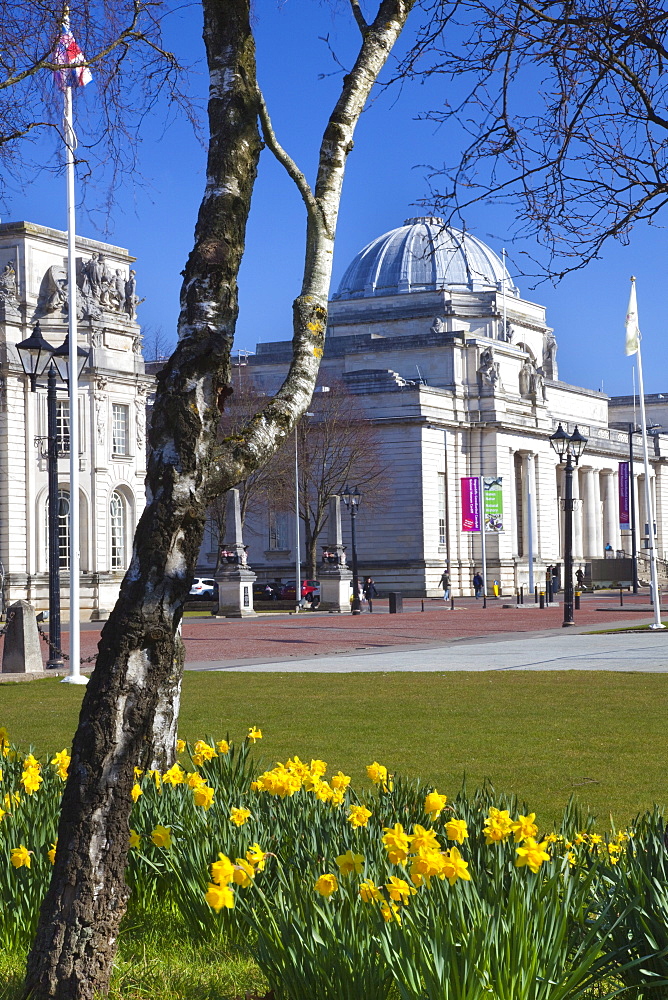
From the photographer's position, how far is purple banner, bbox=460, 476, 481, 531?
70.9 m

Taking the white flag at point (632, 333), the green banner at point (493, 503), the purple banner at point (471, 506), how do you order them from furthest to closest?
1. the purple banner at point (471, 506)
2. the green banner at point (493, 503)
3. the white flag at point (632, 333)

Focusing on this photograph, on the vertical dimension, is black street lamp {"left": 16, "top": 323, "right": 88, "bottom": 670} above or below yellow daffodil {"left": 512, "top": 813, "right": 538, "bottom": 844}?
above

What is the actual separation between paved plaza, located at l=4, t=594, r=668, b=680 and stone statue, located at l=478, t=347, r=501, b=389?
125 feet

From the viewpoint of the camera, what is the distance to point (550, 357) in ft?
332

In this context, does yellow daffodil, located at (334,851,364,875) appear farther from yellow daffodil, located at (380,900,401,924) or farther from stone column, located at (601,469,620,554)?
stone column, located at (601,469,620,554)

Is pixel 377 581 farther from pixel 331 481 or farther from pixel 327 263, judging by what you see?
pixel 327 263

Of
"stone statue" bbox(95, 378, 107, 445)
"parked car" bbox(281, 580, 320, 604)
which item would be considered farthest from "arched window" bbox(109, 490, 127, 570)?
"parked car" bbox(281, 580, 320, 604)

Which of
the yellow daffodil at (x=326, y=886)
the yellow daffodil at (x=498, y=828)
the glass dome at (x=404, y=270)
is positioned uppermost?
the glass dome at (x=404, y=270)

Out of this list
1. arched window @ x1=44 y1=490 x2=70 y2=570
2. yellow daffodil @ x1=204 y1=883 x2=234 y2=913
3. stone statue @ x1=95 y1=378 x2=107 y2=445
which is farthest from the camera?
stone statue @ x1=95 y1=378 x2=107 y2=445

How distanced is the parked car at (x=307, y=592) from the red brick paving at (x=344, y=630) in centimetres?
708

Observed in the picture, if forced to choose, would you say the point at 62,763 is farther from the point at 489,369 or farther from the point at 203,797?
the point at 489,369

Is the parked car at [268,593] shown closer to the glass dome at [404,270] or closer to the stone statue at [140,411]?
the stone statue at [140,411]

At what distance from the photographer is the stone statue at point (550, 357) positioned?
100688 millimetres

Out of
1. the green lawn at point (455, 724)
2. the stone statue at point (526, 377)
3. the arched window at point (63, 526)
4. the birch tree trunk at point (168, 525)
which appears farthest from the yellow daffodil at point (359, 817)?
the stone statue at point (526, 377)
